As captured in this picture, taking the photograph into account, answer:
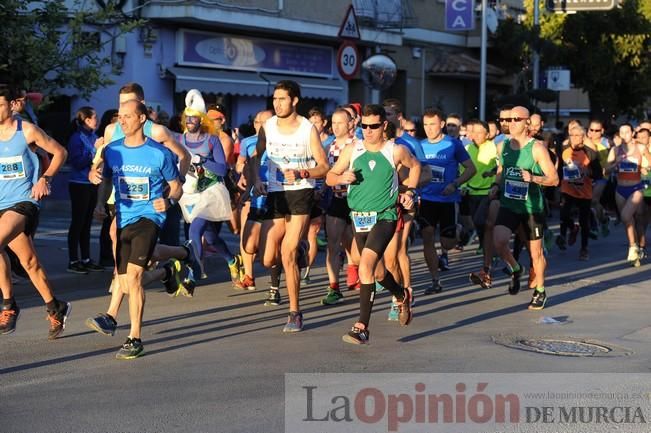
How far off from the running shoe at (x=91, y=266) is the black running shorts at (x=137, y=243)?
4.36m

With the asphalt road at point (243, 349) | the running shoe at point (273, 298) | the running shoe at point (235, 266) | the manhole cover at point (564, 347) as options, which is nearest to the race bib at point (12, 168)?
the asphalt road at point (243, 349)

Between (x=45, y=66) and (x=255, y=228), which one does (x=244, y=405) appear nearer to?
(x=255, y=228)

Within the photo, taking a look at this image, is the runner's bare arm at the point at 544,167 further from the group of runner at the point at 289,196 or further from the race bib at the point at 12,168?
the race bib at the point at 12,168

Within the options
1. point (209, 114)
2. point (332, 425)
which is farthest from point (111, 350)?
point (209, 114)

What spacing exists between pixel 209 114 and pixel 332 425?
672 centimetres

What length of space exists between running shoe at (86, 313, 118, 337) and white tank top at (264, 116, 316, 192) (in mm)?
2126

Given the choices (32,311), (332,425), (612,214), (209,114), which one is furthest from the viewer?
(612,214)

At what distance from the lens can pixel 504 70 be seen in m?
37.6

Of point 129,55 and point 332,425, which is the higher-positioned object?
point 129,55

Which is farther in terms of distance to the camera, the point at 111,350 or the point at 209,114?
the point at 209,114

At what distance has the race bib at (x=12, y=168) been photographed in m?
9.20

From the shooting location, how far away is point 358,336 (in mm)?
9055

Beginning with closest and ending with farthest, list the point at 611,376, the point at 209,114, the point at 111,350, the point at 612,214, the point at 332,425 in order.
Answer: the point at 332,425, the point at 611,376, the point at 111,350, the point at 209,114, the point at 612,214

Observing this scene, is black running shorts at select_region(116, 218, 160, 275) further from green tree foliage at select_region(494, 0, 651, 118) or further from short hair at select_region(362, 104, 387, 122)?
green tree foliage at select_region(494, 0, 651, 118)
